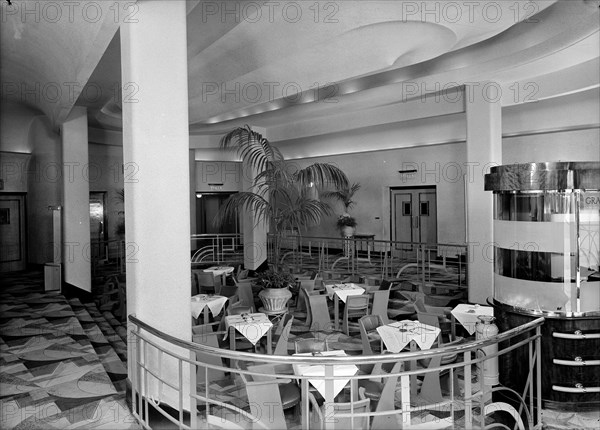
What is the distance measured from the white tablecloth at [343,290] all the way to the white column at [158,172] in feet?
14.4

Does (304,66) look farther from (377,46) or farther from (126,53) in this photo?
(126,53)

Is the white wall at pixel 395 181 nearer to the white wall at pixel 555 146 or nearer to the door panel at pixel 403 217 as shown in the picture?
the door panel at pixel 403 217

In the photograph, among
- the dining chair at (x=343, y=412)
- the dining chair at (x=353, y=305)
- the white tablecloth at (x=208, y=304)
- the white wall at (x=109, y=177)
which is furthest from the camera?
the white wall at (x=109, y=177)

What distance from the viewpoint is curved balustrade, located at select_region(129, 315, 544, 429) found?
131 inches

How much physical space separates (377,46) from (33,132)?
33.7 ft

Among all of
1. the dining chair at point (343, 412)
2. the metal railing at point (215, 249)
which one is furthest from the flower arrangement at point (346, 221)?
the dining chair at point (343, 412)

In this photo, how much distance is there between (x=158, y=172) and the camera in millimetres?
4293

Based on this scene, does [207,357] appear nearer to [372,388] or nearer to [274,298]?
[372,388]

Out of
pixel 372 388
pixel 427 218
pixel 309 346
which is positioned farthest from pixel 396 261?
pixel 372 388

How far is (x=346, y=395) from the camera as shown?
16.1 ft

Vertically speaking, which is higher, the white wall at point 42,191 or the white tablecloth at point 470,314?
the white wall at point 42,191

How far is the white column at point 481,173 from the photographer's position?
30.2 feet

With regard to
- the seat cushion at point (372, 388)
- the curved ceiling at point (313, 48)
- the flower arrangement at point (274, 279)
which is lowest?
the seat cushion at point (372, 388)

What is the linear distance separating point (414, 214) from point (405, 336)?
9938mm
